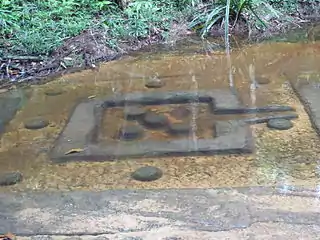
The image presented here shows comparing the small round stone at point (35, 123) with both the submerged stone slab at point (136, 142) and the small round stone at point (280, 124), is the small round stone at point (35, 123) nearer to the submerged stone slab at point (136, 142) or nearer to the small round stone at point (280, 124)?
the submerged stone slab at point (136, 142)

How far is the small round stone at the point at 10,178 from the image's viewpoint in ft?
7.82

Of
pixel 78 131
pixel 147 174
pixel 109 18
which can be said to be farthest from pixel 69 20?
pixel 147 174

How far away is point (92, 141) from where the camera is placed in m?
2.83

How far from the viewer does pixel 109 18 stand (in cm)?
568

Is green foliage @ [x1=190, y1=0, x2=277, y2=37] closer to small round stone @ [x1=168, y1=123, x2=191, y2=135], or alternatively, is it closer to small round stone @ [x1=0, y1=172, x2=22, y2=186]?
small round stone @ [x1=168, y1=123, x2=191, y2=135]

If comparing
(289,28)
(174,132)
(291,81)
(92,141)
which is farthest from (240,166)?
(289,28)

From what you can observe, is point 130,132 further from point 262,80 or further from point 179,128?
point 262,80

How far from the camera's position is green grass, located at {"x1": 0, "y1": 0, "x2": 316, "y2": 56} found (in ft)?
16.2

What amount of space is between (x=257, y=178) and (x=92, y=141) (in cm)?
100

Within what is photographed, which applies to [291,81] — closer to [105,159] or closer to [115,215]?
[105,159]

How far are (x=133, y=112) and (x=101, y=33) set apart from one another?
7.19 ft

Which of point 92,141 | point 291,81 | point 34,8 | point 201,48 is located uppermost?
point 34,8

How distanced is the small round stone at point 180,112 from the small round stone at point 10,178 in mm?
1100

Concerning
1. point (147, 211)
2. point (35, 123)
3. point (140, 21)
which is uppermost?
point (140, 21)
